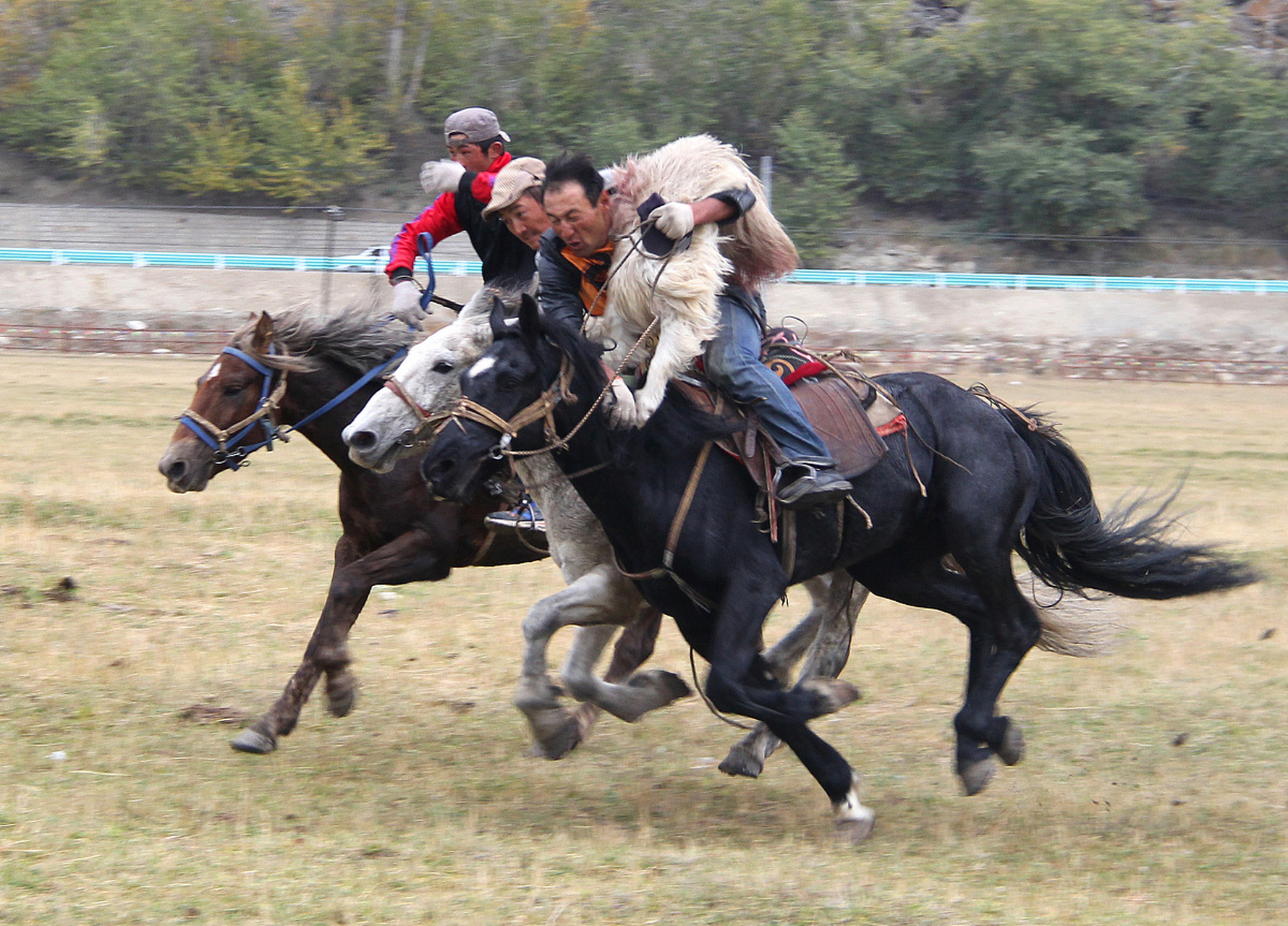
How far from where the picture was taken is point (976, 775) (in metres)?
5.20

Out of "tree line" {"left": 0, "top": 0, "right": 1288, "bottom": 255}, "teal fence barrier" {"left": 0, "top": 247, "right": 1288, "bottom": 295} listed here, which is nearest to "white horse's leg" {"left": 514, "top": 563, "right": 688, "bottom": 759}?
"teal fence barrier" {"left": 0, "top": 247, "right": 1288, "bottom": 295}

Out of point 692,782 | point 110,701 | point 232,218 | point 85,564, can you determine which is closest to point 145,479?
point 85,564

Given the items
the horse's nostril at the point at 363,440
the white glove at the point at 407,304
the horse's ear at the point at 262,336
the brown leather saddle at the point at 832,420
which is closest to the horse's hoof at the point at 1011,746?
the brown leather saddle at the point at 832,420

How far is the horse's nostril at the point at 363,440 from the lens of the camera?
16.3 feet

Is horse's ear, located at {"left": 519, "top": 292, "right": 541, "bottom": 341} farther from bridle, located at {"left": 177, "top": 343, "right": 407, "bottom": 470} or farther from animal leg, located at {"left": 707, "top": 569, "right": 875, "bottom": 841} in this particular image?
bridle, located at {"left": 177, "top": 343, "right": 407, "bottom": 470}

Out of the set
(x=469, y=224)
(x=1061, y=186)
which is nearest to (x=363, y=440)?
(x=469, y=224)

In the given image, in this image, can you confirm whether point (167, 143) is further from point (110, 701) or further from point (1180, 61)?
point (110, 701)

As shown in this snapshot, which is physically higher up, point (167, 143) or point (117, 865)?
point (117, 865)

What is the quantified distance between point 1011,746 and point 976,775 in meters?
0.30

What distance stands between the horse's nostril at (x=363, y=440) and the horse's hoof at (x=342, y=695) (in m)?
1.52

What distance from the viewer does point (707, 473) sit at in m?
4.91

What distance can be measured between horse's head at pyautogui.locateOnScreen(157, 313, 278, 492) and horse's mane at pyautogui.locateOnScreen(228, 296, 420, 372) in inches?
2.8

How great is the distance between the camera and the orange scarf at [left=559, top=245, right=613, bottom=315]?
5.22 metres

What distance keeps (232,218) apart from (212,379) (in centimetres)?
4478
